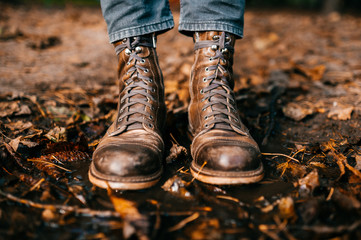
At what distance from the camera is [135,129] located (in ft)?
4.55

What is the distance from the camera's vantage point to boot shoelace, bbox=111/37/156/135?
4.73 ft

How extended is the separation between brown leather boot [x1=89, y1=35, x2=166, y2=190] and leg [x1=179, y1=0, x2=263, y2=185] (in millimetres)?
220

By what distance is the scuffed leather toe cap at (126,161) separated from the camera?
115 cm

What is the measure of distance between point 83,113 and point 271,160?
1.43m

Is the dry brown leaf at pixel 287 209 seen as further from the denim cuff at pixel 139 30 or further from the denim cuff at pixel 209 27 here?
the denim cuff at pixel 139 30

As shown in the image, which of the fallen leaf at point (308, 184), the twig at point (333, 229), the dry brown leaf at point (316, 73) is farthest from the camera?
the dry brown leaf at point (316, 73)

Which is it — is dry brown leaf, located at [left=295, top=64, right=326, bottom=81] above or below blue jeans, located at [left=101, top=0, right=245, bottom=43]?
below

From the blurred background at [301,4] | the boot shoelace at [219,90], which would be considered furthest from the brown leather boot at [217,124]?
the blurred background at [301,4]

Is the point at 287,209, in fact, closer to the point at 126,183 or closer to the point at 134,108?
the point at 126,183

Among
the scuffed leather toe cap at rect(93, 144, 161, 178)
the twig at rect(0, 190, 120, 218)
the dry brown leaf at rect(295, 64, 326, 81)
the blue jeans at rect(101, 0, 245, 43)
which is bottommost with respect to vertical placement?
the twig at rect(0, 190, 120, 218)

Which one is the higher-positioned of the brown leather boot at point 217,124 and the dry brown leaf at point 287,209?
the brown leather boot at point 217,124

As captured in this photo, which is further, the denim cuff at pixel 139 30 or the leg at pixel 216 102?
the denim cuff at pixel 139 30

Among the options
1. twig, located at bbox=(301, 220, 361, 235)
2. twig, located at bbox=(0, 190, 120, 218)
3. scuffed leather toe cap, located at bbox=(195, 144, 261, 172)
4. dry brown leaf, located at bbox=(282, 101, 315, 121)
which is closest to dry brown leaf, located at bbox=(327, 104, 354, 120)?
dry brown leaf, located at bbox=(282, 101, 315, 121)

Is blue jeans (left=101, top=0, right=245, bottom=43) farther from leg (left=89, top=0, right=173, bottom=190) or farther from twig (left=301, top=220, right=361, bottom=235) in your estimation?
twig (left=301, top=220, right=361, bottom=235)
